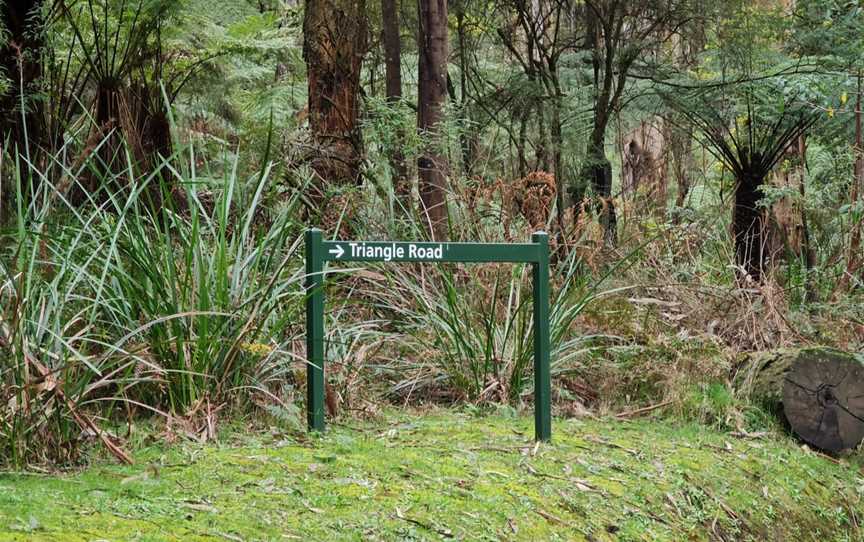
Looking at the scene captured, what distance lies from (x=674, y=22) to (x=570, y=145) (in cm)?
280

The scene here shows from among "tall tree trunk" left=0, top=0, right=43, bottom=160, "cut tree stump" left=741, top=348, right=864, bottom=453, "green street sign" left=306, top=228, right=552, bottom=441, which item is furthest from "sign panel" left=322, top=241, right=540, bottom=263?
"tall tree trunk" left=0, top=0, right=43, bottom=160

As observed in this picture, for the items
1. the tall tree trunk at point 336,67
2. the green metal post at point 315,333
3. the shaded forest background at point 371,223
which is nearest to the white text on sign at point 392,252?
the green metal post at point 315,333

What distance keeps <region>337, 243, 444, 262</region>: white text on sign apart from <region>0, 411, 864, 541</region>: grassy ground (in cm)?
90

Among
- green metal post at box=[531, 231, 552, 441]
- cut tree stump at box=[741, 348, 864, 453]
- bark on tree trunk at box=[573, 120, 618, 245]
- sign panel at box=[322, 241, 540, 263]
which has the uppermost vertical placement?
bark on tree trunk at box=[573, 120, 618, 245]

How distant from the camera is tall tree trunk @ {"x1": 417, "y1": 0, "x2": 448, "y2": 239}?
831cm

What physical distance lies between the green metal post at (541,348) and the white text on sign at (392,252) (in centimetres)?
65

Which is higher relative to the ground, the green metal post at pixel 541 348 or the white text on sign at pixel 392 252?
the white text on sign at pixel 392 252

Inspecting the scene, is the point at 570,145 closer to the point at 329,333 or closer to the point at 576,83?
the point at 576,83

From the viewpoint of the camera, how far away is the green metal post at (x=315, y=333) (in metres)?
4.89

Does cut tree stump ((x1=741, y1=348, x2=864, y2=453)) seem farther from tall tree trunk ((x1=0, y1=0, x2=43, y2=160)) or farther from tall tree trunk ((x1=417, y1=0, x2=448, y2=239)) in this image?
tall tree trunk ((x1=0, y1=0, x2=43, y2=160))

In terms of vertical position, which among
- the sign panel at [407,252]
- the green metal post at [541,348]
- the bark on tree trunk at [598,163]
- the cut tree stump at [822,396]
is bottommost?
the cut tree stump at [822,396]

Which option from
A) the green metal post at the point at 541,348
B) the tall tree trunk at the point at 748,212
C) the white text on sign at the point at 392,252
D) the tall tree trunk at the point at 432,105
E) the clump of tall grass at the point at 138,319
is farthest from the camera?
the tall tree trunk at the point at 748,212

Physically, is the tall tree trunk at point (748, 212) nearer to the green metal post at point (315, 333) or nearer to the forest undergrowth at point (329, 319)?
the forest undergrowth at point (329, 319)

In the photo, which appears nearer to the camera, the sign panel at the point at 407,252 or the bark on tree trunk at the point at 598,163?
the sign panel at the point at 407,252
